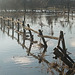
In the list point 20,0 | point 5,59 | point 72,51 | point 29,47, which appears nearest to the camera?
point 5,59

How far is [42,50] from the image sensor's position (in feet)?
55.5

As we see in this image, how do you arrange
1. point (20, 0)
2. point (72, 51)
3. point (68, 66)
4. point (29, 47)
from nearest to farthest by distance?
point (68, 66), point (72, 51), point (29, 47), point (20, 0)

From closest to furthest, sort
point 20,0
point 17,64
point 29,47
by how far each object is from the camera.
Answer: point 17,64, point 29,47, point 20,0

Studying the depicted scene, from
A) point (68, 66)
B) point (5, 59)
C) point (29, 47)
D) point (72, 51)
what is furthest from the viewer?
point (29, 47)

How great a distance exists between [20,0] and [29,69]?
110046 millimetres

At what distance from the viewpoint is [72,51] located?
16.4 m

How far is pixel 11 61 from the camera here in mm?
13945

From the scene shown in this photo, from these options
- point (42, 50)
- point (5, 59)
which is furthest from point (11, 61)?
point (42, 50)

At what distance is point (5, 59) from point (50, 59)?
3072 mm

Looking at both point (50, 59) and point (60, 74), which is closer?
point (60, 74)

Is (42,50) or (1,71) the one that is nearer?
(1,71)

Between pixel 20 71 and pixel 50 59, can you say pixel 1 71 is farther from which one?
pixel 50 59

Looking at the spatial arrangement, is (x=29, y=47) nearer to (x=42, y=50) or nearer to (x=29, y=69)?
(x=42, y=50)

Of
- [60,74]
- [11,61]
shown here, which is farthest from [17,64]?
[60,74]
